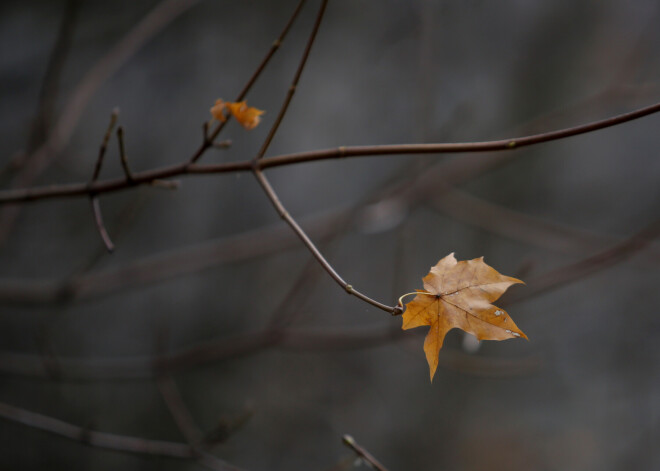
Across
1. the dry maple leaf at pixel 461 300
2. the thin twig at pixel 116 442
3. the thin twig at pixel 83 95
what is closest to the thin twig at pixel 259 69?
the dry maple leaf at pixel 461 300

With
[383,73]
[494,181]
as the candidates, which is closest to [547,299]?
[494,181]

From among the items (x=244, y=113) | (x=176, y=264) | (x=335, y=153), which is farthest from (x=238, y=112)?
(x=176, y=264)

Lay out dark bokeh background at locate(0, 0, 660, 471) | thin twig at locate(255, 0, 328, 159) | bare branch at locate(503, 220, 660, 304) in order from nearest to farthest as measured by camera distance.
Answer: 1. thin twig at locate(255, 0, 328, 159)
2. bare branch at locate(503, 220, 660, 304)
3. dark bokeh background at locate(0, 0, 660, 471)

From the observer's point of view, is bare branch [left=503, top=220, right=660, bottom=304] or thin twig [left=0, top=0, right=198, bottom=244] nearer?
bare branch [left=503, top=220, right=660, bottom=304]

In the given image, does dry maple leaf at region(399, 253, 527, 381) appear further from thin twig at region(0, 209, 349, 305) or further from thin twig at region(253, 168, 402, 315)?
thin twig at region(0, 209, 349, 305)

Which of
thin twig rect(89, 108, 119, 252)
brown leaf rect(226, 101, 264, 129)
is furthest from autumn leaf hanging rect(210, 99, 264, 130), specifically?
thin twig rect(89, 108, 119, 252)

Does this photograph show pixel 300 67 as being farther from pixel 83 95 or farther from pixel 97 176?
pixel 83 95
